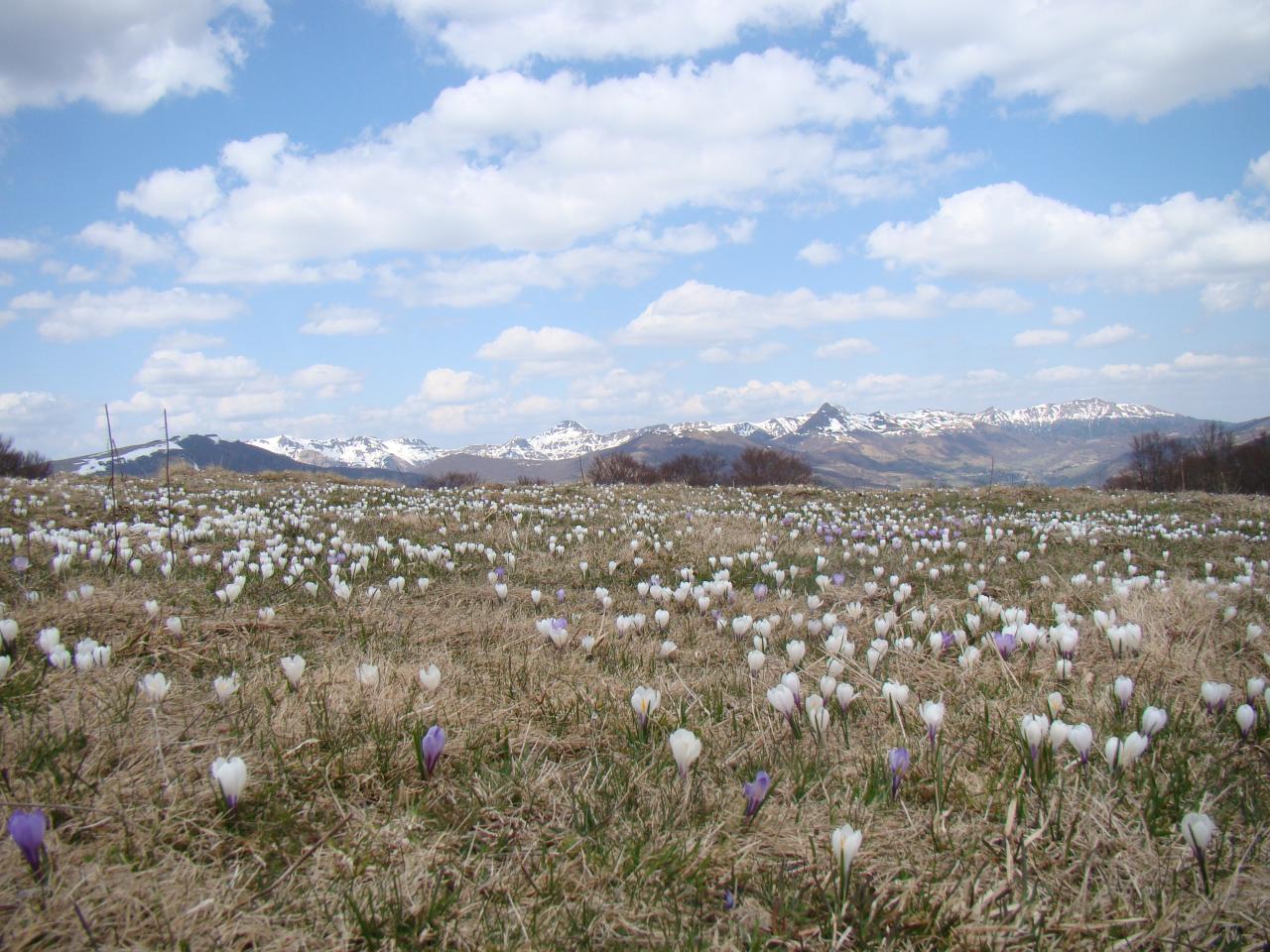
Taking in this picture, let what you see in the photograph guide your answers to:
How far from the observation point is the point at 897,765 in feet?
8.57

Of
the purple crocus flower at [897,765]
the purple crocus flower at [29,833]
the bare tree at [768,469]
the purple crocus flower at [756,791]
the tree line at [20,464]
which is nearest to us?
the purple crocus flower at [29,833]

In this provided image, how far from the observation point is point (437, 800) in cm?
260

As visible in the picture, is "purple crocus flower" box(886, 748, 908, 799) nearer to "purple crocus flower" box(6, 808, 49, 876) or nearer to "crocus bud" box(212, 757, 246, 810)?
"crocus bud" box(212, 757, 246, 810)

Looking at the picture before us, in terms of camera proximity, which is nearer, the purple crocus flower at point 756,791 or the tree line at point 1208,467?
the purple crocus flower at point 756,791

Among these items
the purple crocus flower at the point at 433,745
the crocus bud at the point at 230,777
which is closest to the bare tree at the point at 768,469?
the purple crocus flower at the point at 433,745

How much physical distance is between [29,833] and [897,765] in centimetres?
270

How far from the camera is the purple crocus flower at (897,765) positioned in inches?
102

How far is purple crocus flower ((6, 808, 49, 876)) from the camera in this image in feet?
6.00

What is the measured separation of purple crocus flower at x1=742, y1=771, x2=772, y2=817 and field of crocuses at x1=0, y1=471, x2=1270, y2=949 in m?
0.01

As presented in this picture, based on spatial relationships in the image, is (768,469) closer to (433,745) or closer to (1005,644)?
(1005,644)

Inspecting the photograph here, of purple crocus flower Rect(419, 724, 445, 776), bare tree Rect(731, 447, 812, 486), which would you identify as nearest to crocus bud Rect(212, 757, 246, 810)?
purple crocus flower Rect(419, 724, 445, 776)

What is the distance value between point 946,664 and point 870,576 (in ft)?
14.3

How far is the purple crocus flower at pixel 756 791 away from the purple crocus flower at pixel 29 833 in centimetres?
208

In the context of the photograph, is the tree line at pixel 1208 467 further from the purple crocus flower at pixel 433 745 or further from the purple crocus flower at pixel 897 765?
the purple crocus flower at pixel 433 745
